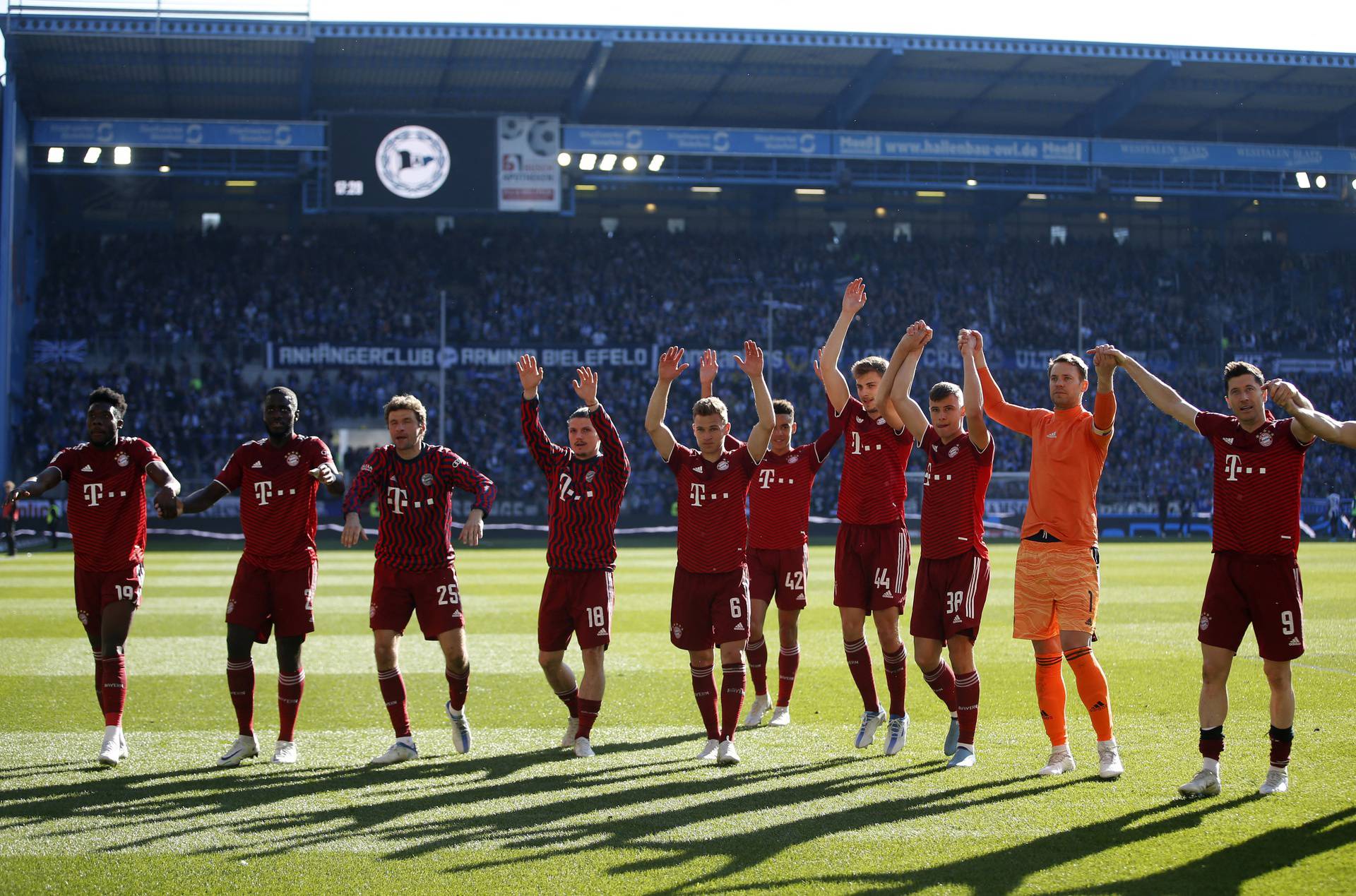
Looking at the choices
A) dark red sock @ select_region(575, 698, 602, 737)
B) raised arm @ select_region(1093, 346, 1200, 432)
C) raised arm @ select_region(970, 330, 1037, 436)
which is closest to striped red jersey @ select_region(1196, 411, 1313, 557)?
raised arm @ select_region(1093, 346, 1200, 432)

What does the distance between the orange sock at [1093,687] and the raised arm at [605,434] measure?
301 cm

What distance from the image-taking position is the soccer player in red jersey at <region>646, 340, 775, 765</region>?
8.09m

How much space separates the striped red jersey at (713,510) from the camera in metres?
8.24

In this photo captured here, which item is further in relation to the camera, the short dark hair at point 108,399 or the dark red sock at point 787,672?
the dark red sock at point 787,672

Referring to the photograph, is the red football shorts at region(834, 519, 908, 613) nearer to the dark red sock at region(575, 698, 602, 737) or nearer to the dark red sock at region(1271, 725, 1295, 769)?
the dark red sock at region(575, 698, 602, 737)

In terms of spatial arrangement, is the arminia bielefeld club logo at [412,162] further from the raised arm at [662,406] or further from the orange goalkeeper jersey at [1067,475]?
the orange goalkeeper jersey at [1067,475]

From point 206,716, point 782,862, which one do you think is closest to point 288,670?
point 206,716

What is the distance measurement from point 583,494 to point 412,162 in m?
32.8

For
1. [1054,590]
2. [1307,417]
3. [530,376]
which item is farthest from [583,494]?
[1307,417]

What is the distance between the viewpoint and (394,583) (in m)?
8.32

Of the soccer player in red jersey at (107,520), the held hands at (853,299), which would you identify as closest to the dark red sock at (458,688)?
the soccer player in red jersey at (107,520)

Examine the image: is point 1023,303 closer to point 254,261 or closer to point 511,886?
point 254,261

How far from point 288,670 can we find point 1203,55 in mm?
40822

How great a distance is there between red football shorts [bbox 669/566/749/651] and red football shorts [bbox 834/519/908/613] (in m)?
0.73
